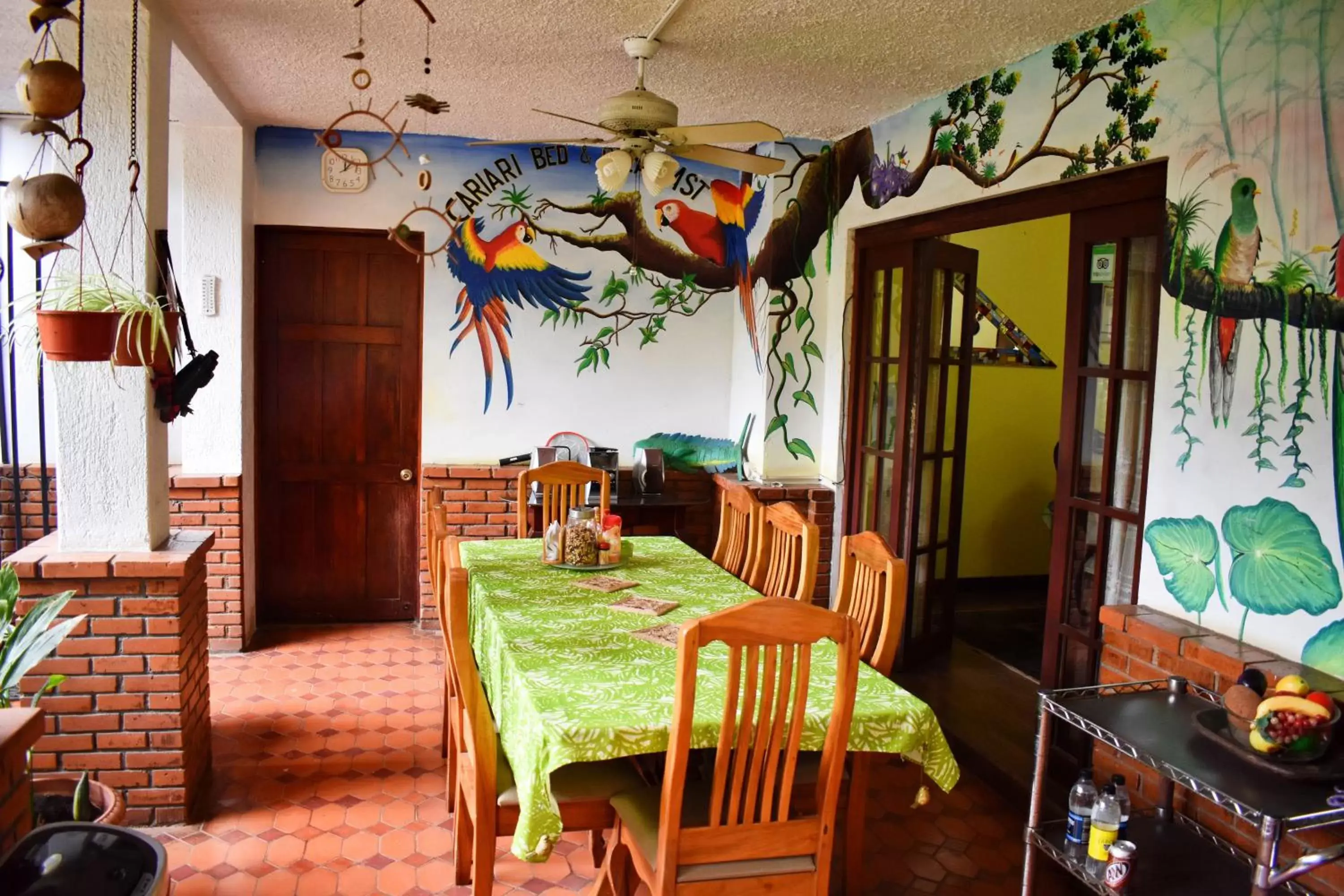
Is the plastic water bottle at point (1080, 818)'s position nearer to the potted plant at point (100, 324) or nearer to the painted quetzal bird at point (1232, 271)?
the painted quetzal bird at point (1232, 271)

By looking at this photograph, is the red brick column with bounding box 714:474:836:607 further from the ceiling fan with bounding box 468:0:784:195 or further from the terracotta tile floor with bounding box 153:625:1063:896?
the ceiling fan with bounding box 468:0:784:195

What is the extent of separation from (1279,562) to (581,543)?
6.81ft

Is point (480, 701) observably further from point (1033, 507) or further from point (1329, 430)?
point (1033, 507)

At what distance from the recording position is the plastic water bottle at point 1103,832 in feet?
7.29

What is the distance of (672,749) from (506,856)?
3.92 feet

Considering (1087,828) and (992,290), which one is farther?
(992,290)

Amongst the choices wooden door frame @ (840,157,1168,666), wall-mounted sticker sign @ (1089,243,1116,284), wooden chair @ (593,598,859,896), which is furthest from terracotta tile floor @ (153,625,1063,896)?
wall-mounted sticker sign @ (1089,243,1116,284)

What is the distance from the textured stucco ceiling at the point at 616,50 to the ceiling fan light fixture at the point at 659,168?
0.54 metres

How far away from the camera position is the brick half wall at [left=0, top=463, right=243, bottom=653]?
438 centimetres

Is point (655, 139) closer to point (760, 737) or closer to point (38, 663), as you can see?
point (760, 737)

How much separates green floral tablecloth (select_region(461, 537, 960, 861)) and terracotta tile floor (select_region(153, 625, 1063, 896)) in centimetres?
56

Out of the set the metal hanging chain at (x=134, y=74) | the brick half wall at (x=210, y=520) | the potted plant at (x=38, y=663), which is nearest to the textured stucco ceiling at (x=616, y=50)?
the metal hanging chain at (x=134, y=74)

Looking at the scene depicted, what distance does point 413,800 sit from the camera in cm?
313

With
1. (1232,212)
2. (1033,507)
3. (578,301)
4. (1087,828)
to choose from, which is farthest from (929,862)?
(1033,507)
